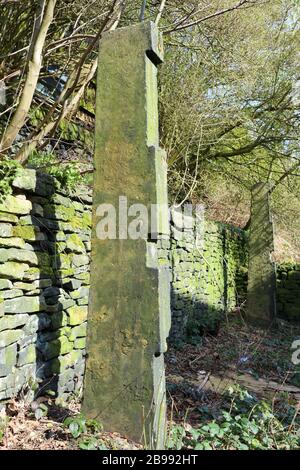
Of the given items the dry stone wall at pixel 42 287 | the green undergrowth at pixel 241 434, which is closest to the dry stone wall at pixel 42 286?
the dry stone wall at pixel 42 287

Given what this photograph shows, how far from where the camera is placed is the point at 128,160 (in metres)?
3.11

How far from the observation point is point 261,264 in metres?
9.94

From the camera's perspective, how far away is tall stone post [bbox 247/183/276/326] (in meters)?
9.70

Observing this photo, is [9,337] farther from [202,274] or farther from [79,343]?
[202,274]

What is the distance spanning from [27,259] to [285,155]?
8.06 metres

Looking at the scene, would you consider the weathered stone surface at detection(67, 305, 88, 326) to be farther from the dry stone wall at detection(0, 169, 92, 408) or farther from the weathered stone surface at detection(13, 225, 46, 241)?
the weathered stone surface at detection(13, 225, 46, 241)

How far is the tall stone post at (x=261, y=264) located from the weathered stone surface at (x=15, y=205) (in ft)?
24.6

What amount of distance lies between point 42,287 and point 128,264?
0.94m

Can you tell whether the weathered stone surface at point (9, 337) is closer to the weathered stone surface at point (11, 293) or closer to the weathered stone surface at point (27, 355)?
the weathered stone surface at point (27, 355)

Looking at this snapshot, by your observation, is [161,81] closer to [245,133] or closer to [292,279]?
[245,133]

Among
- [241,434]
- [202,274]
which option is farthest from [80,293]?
[202,274]

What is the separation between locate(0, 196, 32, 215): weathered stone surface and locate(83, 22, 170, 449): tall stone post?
0.61 metres

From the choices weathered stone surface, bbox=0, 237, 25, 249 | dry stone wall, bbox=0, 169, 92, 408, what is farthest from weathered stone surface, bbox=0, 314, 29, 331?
weathered stone surface, bbox=0, 237, 25, 249

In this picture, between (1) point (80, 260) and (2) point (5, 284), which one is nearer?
(2) point (5, 284)
